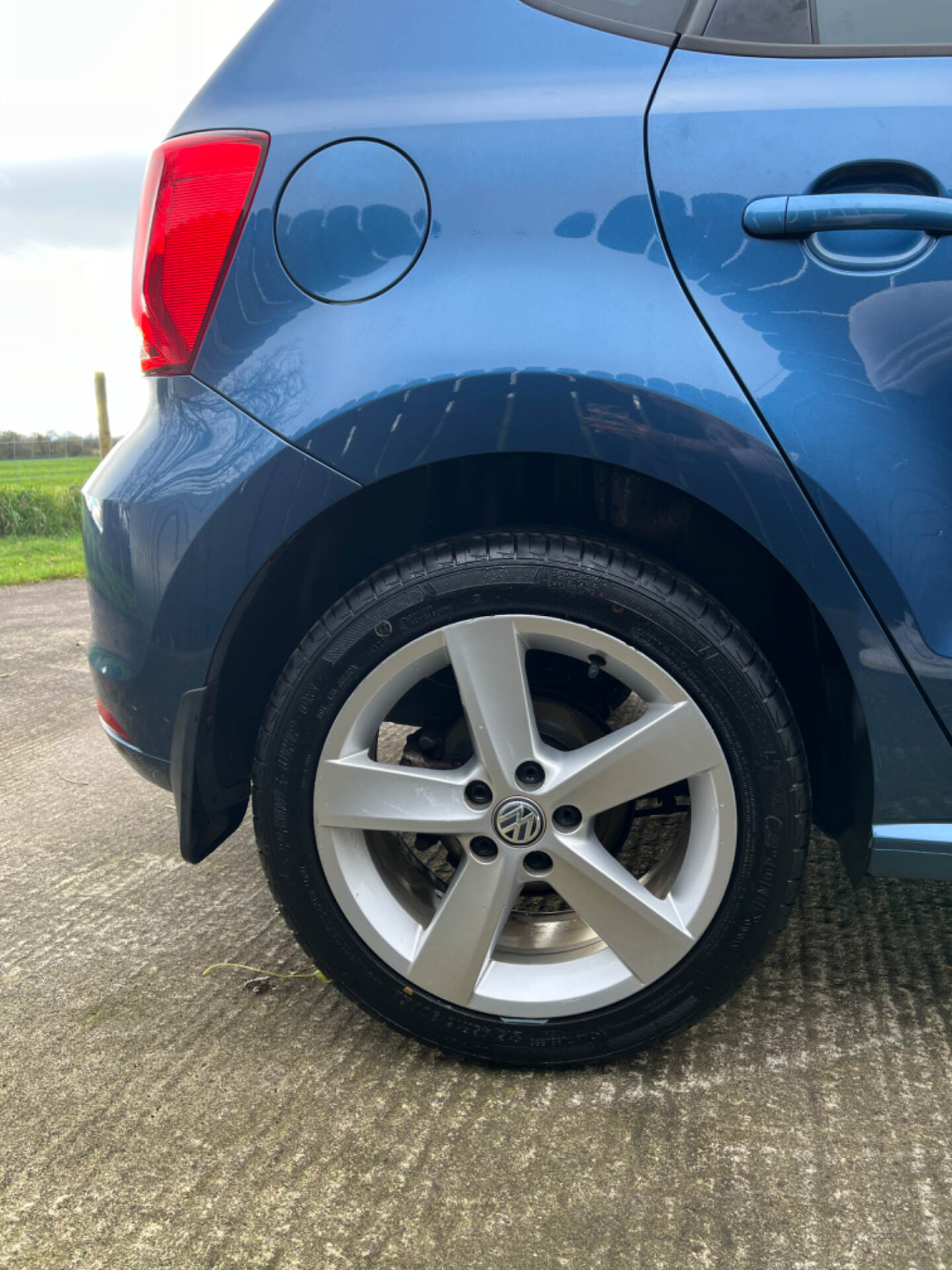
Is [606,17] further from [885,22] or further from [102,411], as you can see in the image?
[102,411]

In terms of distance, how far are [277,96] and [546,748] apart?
42.6 inches

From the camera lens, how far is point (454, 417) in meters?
1.44

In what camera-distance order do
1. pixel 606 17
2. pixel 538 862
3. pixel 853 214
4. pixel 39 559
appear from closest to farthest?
1. pixel 853 214
2. pixel 606 17
3. pixel 538 862
4. pixel 39 559

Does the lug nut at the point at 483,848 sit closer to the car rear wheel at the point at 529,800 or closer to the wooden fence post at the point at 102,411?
the car rear wheel at the point at 529,800

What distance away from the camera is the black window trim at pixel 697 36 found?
1.42 meters

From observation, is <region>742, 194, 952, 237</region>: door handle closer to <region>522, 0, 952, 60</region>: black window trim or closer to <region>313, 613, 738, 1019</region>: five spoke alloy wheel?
<region>522, 0, 952, 60</region>: black window trim

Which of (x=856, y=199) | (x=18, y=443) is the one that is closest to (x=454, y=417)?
(x=856, y=199)

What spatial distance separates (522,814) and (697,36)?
1.18 meters

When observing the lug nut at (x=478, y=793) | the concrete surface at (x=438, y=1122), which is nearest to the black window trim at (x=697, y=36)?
the lug nut at (x=478, y=793)

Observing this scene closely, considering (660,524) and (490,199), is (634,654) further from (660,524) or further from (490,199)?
(490,199)

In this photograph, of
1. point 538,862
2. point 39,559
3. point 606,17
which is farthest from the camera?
point 39,559

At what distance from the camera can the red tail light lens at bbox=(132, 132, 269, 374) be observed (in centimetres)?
149

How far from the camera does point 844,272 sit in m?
1.36

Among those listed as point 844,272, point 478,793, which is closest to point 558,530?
point 478,793
